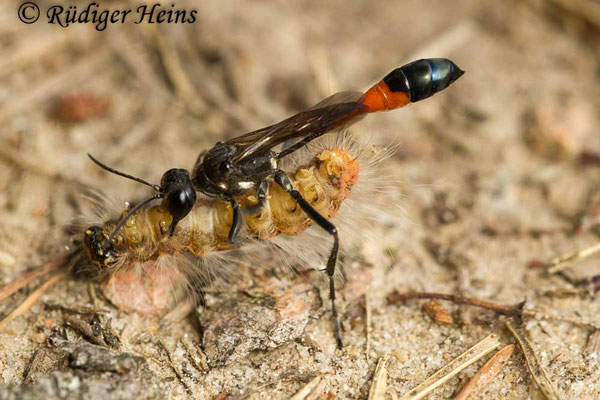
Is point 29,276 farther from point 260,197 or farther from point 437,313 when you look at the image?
point 437,313

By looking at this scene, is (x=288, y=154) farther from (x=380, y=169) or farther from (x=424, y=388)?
(x=424, y=388)

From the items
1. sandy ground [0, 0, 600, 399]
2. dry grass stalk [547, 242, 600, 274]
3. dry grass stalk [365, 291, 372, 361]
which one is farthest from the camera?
dry grass stalk [547, 242, 600, 274]

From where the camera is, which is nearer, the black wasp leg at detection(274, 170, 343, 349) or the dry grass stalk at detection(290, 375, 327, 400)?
the dry grass stalk at detection(290, 375, 327, 400)

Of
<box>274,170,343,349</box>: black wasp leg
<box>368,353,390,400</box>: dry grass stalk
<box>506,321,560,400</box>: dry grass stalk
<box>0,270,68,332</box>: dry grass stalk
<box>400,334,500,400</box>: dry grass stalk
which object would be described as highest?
<box>0,270,68,332</box>: dry grass stalk

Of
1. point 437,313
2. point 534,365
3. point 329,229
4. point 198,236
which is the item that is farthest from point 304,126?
point 534,365

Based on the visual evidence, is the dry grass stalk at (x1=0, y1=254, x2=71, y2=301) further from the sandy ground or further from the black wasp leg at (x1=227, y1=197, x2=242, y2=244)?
the black wasp leg at (x1=227, y1=197, x2=242, y2=244)

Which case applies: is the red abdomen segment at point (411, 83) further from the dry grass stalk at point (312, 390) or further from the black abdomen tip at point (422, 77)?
the dry grass stalk at point (312, 390)

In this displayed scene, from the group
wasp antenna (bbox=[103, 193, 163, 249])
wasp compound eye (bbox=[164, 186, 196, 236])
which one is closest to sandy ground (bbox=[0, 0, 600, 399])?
wasp antenna (bbox=[103, 193, 163, 249])

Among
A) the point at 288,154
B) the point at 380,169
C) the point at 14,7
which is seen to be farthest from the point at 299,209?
the point at 14,7
